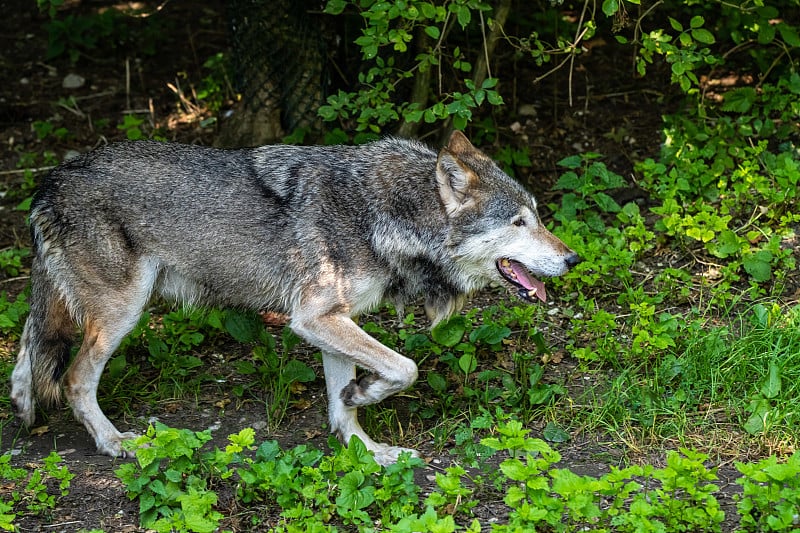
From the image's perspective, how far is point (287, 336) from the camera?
590 centimetres

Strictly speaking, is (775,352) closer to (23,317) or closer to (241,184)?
(241,184)

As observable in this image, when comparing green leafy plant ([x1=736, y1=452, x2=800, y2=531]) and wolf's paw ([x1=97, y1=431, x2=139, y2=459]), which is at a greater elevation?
green leafy plant ([x1=736, y1=452, x2=800, y2=531])

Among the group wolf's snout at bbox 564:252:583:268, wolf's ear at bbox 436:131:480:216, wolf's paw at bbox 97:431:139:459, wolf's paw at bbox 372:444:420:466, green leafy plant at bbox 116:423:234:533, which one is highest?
wolf's ear at bbox 436:131:480:216

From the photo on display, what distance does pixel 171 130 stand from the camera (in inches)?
338

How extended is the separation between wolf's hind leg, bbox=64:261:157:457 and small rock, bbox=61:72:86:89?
447cm

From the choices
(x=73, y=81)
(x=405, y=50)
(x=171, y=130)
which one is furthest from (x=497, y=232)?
(x=73, y=81)

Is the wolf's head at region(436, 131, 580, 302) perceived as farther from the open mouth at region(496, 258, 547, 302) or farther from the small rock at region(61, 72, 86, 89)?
the small rock at region(61, 72, 86, 89)

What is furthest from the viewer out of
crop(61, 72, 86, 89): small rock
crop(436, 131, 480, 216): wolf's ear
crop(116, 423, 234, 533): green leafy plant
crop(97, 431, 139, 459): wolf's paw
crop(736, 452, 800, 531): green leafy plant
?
crop(61, 72, 86, 89): small rock

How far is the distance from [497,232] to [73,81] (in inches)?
217

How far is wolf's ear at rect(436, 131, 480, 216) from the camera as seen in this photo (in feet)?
16.9

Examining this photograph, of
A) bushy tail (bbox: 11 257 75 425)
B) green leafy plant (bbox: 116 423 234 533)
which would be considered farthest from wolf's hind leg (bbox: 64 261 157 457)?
green leafy plant (bbox: 116 423 234 533)

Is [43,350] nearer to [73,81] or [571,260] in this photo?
[571,260]

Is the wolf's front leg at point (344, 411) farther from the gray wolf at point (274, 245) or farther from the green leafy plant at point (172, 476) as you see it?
the green leafy plant at point (172, 476)

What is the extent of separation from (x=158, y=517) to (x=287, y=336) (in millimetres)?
1628
